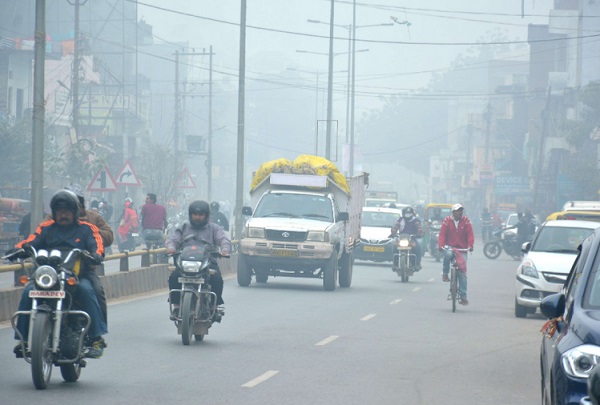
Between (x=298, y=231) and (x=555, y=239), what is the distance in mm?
5908

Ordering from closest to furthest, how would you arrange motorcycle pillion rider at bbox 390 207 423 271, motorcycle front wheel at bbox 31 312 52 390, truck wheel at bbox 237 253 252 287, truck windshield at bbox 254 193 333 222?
1. motorcycle front wheel at bbox 31 312 52 390
2. truck wheel at bbox 237 253 252 287
3. truck windshield at bbox 254 193 333 222
4. motorcycle pillion rider at bbox 390 207 423 271

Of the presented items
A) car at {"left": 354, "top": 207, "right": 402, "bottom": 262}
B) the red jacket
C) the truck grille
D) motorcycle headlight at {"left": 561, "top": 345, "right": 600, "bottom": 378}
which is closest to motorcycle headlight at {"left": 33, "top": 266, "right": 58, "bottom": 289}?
motorcycle headlight at {"left": 561, "top": 345, "right": 600, "bottom": 378}

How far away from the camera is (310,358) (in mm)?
13070

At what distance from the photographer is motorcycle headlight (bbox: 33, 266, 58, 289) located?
10.1 metres

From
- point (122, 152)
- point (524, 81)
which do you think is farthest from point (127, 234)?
point (524, 81)

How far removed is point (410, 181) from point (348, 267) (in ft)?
530

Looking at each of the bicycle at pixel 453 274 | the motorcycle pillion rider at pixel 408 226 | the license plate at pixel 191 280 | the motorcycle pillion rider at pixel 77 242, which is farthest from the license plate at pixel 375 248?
the motorcycle pillion rider at pixel 77 242

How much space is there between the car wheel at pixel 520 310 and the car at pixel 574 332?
1087cm

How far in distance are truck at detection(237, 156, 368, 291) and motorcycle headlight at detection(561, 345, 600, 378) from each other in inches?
698

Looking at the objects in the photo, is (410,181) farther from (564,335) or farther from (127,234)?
(564,335)

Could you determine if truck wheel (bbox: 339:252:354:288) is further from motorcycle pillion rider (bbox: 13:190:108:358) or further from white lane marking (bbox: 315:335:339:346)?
motorcycle pillion rider (bbox: 13:190:108:358)

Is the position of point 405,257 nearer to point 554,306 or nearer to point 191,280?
point 191,280

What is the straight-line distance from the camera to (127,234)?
122 ft

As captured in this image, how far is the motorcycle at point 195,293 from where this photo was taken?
13875 millimetres
